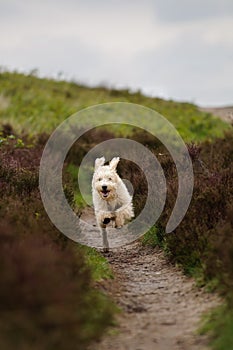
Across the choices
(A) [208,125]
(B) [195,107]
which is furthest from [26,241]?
(B) [195,107]

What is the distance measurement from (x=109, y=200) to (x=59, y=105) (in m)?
16.2

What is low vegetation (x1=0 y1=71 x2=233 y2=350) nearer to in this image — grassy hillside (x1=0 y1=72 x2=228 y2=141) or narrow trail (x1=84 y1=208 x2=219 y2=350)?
narrow trail (x1=84 y1=208 x2=219 y2=350)

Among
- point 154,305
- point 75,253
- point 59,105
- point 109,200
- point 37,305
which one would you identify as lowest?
point 154,305

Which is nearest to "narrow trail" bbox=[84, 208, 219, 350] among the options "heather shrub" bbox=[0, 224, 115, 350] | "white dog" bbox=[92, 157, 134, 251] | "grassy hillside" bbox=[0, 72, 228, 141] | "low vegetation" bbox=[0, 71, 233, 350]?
A: "low vegetation" bbox=[0, 71, 233, 350]

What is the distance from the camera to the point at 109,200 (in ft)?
36.4

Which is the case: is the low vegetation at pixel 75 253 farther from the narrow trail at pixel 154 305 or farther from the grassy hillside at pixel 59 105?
the grassy hillside at pixel 59 105

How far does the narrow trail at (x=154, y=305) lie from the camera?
6.24m

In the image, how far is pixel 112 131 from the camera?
23.0 metres

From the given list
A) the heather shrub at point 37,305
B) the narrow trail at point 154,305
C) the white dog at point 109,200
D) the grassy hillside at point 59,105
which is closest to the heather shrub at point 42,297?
the heather shrub at point 37,305

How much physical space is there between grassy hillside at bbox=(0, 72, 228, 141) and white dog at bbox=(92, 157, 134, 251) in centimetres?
930

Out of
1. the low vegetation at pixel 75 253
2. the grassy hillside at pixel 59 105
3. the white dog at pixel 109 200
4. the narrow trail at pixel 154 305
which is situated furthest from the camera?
the grassy hillside at pixel 59 105

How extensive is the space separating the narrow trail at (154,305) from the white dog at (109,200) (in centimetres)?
92

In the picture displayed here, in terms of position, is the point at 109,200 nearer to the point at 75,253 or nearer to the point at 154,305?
the point at 75,253

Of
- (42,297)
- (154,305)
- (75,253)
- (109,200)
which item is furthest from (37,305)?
(109,200)
